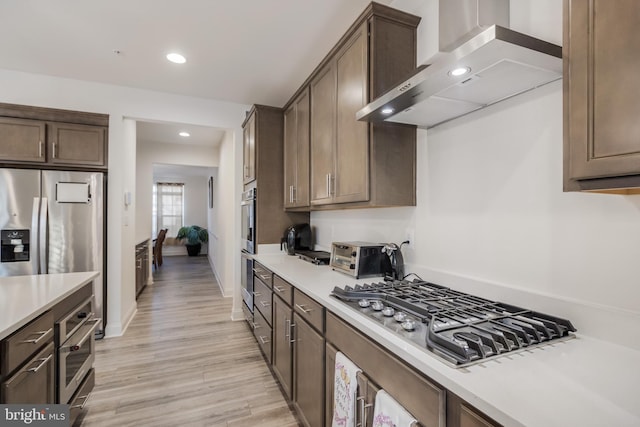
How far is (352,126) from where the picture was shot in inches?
73.5

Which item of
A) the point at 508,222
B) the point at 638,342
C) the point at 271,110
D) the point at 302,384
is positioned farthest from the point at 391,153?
the point at 271,110

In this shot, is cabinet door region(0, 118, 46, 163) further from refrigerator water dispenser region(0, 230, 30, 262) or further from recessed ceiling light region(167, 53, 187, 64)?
recessed ceiling light region(167, 53, 187, 64)

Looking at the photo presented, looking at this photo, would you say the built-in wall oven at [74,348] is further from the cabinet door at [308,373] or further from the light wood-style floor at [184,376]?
the cabinet door at [308,373]

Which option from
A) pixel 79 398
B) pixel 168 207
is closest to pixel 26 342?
pixel 79 398

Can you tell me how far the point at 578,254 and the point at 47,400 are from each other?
233 centimetres

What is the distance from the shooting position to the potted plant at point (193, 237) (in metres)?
9.10

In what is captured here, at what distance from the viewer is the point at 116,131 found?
3244 mm

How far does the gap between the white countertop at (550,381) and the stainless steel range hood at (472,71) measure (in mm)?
918

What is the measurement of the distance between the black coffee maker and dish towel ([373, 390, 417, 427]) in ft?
6.95

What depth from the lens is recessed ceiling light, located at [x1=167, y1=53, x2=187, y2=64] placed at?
263 centimetres

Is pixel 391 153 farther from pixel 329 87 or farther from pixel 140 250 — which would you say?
pixel 140 250

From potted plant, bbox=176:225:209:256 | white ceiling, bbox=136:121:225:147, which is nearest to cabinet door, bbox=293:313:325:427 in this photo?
white ceiling, bbox=136:121:225:147

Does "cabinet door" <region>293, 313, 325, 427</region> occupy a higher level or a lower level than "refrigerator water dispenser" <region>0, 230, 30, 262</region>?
lower

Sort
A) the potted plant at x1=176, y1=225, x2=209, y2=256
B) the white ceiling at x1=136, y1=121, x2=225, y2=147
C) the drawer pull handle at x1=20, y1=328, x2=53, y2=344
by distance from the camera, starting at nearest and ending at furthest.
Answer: the drawer pull handle at x1=20, y1=328, x2=53, y2=344 → the white ceiling at x1=136, y1=121, x2=225, y2=147 → the potted plant at x1=176, y1=225, x2=209, y2=256
